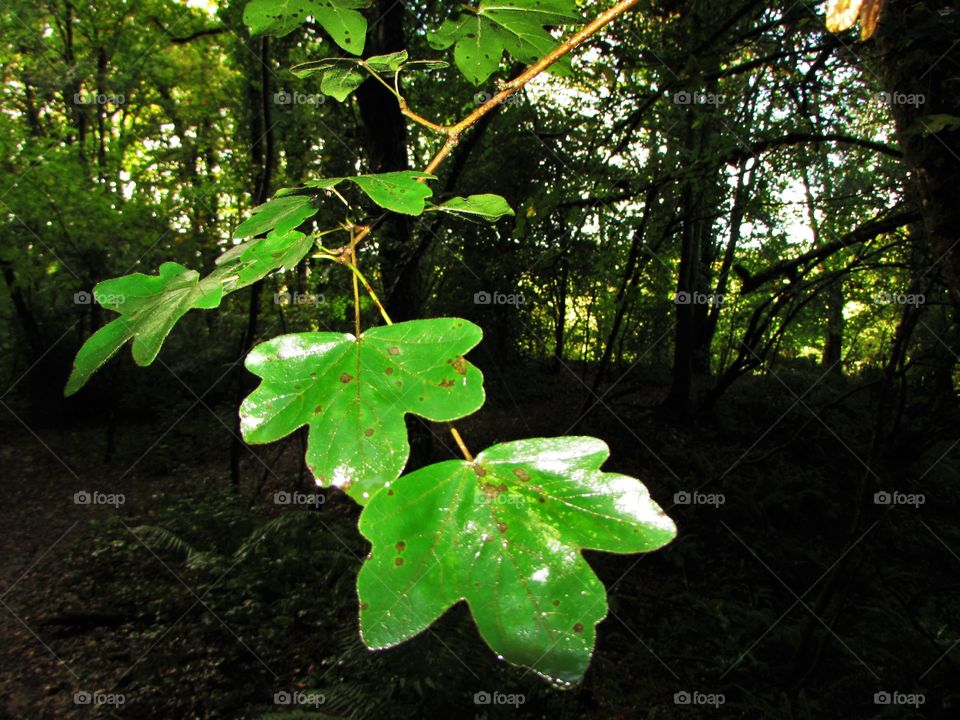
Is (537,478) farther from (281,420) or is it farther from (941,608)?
(941,608)

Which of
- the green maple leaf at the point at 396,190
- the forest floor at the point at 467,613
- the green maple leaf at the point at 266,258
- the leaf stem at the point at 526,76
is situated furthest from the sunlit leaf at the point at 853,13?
the forest floor at the point at 467,613

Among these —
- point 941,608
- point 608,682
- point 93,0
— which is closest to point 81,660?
point 608,682

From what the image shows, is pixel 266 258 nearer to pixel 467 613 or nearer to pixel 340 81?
pixel 340 81

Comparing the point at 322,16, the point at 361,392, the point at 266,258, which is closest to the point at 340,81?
the point at 322,16

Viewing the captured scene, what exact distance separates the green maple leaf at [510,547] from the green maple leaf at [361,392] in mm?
44

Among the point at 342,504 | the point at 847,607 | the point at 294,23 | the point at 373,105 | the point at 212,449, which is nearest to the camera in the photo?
the point at 294,23

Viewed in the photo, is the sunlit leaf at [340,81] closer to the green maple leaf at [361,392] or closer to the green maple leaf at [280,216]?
the green maple leaf at [280,216]

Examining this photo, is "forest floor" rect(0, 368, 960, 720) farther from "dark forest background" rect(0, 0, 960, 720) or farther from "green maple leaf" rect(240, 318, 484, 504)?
"green maple leaf" rect(240, 318, 484, 504)

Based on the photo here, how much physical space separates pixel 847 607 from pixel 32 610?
7876mm

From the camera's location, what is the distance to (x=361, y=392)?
0.52m

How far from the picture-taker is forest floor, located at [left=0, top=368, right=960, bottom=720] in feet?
12.5

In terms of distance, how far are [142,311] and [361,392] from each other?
0.32m

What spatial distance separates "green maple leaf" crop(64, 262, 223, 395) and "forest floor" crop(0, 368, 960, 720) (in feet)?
11.5

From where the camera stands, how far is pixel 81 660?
4.34 metres
